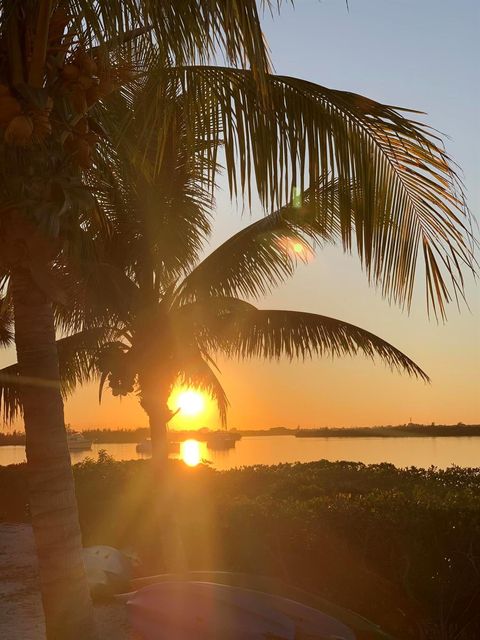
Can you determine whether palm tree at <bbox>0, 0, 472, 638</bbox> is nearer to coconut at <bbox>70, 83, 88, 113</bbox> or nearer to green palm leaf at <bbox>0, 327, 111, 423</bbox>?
coconut at <bbox>70, 83, 88, 113</bbox>

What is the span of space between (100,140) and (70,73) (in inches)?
48.7

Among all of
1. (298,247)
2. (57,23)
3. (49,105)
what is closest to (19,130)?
(49,105)

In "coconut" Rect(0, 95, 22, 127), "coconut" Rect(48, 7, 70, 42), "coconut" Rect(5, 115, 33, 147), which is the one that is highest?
"coconut" Rect(48, 7, 70, 42)

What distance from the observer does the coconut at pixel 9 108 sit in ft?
15.1

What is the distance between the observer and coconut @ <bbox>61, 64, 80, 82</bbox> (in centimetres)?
504

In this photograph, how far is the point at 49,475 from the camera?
16.9ft

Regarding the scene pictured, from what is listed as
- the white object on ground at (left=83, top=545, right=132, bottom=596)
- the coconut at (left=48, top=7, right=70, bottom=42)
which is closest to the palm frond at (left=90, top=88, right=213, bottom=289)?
the white object on ground at (left=83, top=545, right=132, bottom=596)

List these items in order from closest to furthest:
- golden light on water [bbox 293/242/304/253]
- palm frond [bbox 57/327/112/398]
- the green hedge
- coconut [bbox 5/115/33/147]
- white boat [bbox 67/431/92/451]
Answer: coconut [bbox 5/115/33/147] < the green hedge < golden light on water [bbox 293/242/304/253] < palm frond [bbox 57/327/112/398] < white boat [bbox 67/431/92/451]

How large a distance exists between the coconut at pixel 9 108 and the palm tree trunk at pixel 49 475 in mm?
1142

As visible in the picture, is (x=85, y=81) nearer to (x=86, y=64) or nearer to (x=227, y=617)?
(x=86, y=64)

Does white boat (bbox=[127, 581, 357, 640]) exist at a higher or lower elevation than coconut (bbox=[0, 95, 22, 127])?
lower

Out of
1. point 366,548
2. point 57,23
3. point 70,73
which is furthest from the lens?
point 366,548

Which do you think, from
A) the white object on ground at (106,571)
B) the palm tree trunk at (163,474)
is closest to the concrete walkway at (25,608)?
the white object on ground at (106,571)

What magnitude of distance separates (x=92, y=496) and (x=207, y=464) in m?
3.55
